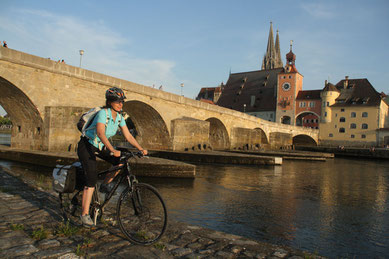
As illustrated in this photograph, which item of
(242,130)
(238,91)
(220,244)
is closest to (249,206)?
(220,244)

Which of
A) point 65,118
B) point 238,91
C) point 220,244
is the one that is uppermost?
point 238,91

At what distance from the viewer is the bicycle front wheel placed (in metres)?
3.51

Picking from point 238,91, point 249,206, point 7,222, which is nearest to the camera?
point 7,222

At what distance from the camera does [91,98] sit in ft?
57.9

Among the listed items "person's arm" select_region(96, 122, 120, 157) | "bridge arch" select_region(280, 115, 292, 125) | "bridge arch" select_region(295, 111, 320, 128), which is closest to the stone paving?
"person's arm" select_region(96, 122, 120, 157)

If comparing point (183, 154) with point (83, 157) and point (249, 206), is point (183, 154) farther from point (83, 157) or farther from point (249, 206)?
point (83, 157)

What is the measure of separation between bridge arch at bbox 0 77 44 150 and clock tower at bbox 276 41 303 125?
201 ft

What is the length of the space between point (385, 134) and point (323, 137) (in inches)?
446

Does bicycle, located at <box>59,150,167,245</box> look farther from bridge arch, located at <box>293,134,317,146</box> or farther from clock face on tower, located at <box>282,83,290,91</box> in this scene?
clock face on tower, located at <box>282,83,290,91</box>

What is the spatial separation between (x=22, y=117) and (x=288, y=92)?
63126mm

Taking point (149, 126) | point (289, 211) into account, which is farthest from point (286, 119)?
point (289, 211)

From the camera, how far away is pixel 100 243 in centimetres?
335

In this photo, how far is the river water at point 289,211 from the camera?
5.52 metres

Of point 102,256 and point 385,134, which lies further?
point 385,134
